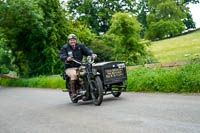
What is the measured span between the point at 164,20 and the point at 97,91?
2341 inches

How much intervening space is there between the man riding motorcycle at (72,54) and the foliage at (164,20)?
5268 centimetres

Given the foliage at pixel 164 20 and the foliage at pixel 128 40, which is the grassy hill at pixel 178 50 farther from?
the foliage at pixel 164 20

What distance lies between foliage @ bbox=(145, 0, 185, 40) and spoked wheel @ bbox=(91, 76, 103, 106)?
53.6 metres

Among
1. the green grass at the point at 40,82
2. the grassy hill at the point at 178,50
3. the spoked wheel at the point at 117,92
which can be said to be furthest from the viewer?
the grassy hill at the point at 178,50

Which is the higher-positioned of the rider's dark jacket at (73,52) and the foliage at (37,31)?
the foliage at (37,31)

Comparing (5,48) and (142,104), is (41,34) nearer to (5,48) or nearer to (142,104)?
(5,48)

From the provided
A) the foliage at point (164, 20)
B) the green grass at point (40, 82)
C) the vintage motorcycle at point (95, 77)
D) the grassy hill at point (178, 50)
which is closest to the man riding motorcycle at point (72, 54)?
the vintage motorcycle at point (95, 77)

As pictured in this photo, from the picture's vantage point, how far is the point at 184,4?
69.0m

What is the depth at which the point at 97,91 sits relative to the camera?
752 centimetres

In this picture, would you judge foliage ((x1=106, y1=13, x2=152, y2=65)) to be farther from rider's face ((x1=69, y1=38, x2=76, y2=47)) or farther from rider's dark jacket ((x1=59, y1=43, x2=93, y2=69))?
rider's face ((x1=69, y1=38, x2=76, y2=47))

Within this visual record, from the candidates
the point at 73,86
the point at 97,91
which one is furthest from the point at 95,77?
the point at 73,86

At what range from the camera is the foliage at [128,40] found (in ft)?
62.5

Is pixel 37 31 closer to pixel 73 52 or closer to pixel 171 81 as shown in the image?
pixel 73 52

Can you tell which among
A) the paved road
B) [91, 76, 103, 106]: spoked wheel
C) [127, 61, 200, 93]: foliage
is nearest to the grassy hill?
[127, 61, 200, 93]: foliage
